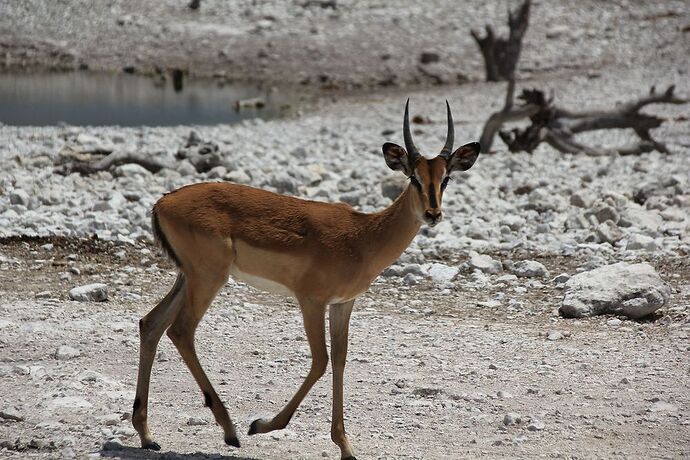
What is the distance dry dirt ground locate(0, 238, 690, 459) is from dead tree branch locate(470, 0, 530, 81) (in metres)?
16.3

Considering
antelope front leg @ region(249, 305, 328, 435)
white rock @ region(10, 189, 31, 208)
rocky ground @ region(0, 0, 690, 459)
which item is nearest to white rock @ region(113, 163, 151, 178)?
rocky ground @ region(0, 0, 690, 459)

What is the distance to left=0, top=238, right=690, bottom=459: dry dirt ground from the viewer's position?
7316 mm

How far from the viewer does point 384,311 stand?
10.4m

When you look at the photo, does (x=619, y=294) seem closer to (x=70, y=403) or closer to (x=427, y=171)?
(x=427, y=171)

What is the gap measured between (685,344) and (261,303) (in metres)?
3.52

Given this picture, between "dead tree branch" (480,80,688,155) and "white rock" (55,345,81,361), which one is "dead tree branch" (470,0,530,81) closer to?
"dead tree branch" (480,80,688,155)

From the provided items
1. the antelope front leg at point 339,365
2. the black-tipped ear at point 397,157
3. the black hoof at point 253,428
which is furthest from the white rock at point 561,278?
the black hoof at point 253,428

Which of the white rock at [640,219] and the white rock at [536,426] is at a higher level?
the white rock at [536,426]

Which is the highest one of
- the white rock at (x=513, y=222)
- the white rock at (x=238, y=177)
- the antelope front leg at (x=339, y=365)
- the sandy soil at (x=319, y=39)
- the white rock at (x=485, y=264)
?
the antelope front leg at (x=339, y=365)

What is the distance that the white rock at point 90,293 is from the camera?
1010cm

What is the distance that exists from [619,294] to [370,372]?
2612 millimetres

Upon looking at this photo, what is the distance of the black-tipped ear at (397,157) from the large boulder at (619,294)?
319cm

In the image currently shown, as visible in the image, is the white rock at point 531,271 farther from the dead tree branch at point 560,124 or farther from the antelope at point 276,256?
the dead tree branch at point 560,124

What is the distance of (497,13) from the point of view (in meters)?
33.8
